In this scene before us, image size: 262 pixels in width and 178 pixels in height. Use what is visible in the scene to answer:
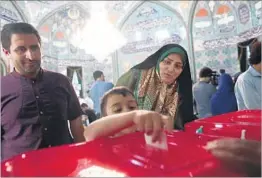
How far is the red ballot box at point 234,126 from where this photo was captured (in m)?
0.45

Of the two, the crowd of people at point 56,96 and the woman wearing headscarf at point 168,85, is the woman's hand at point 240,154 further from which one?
the woman wearing headscarf at point 168,85

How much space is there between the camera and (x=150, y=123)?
1.07ft

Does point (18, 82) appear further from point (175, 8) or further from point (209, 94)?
point (175, 8)

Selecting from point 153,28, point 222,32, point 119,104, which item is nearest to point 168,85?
point 119,104

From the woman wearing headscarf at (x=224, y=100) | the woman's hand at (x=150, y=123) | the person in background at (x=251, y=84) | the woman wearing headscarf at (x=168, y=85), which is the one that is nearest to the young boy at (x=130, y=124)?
the woman's hand at (x=150, y=123)

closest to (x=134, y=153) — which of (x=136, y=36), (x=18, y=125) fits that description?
(x=18, y=125)

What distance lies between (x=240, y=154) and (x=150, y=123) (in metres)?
0.10

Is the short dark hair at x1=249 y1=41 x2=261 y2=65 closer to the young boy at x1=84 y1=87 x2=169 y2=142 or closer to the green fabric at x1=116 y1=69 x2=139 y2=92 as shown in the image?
the green fabric at x1=116 y1=69 x2=139 y2=92

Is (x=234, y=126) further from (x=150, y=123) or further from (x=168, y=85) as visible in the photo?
(x=168, y=85)

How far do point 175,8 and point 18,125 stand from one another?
554 cm

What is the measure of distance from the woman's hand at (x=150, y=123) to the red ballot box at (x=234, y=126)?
0.56 ft

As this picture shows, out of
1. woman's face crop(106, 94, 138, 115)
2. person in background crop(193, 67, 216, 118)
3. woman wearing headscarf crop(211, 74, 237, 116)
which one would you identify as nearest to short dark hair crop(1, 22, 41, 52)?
woman's face crop(106, 94, 138, 115)

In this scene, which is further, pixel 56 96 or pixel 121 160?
pixel 56 96

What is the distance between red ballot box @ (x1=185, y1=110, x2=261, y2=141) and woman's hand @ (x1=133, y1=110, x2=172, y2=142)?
0.56ft
